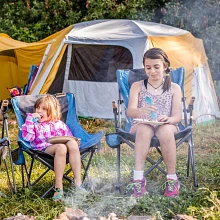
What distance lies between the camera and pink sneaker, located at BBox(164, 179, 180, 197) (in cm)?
330

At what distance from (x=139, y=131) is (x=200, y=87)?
136 inches

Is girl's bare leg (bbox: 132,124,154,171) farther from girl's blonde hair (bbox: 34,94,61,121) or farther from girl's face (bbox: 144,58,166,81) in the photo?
girl's blonde hair (bbox: 34,94,61,121)

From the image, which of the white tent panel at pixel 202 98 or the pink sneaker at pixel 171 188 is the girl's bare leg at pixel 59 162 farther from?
the white tent panel at pixel 202 98

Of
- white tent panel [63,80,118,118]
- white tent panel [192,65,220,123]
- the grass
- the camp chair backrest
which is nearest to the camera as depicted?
the grass

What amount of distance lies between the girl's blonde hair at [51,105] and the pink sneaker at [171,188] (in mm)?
945

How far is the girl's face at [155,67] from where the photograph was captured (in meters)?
3.49

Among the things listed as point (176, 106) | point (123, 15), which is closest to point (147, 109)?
point (176, 106)

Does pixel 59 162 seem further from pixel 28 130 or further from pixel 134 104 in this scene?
pixel 134 104

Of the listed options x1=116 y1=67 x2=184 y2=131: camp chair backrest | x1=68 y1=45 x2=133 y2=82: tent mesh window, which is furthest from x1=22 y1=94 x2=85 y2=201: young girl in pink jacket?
x1=68 y1=45 x2=133 y2=82: tent mesh window

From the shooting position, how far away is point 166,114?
355cm

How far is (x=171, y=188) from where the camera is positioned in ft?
10.9

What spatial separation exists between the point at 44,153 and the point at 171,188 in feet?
2.85

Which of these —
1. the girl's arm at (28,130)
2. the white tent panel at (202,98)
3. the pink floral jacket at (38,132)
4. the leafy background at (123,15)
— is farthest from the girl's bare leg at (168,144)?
the leafy background at (123,15)

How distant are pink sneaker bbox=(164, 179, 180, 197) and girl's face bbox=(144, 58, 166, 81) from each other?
745mm
